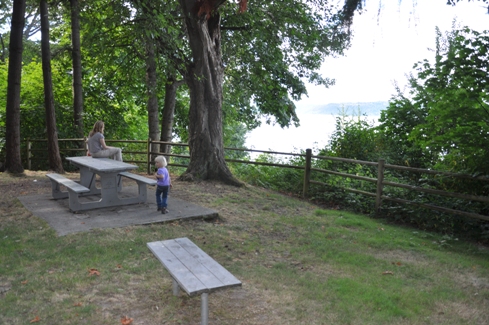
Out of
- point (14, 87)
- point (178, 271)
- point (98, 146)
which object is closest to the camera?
point (178, 271)

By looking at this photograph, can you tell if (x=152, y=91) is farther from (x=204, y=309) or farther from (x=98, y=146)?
(x=204, y=309)

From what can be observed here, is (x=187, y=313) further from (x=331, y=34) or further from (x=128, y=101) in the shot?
(x=128, y=101)

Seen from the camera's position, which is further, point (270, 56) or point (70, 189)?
point (270, 56)

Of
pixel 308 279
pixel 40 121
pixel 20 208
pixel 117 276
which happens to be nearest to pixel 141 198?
pixel 20 208

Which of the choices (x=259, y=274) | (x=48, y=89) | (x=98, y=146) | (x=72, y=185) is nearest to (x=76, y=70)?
(x=48, y=89)

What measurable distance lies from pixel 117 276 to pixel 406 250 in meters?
4.05

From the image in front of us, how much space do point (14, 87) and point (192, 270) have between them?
34.7 ft

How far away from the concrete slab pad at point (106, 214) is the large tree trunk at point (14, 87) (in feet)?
14.3

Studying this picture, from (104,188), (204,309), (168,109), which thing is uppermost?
(168,109)

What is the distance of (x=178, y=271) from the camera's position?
3.85 meters

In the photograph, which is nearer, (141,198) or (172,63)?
(141,198)

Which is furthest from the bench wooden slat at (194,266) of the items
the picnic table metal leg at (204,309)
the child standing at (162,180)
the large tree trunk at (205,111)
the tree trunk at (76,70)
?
the tree trunk at (76,70)

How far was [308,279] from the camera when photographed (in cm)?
501

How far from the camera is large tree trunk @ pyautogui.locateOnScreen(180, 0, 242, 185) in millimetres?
11102
